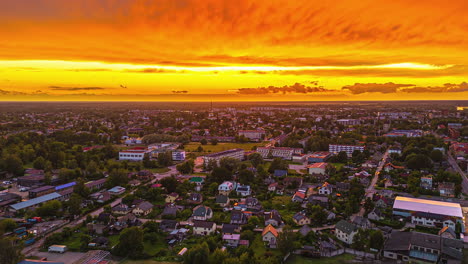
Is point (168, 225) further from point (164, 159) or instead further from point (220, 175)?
point (164, 159)

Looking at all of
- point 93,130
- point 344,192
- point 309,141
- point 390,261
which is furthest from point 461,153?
point 93,130

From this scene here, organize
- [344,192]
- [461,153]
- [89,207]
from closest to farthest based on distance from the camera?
1. [89,207]
2. [344,192]
3. [461,153]

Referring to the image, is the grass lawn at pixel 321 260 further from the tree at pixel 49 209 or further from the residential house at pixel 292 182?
the tree at pixel 49 209

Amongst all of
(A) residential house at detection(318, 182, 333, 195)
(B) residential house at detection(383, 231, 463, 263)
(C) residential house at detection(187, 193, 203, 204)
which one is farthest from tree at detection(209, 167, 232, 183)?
(B) residential house at detection(383, 231, 463, 263)

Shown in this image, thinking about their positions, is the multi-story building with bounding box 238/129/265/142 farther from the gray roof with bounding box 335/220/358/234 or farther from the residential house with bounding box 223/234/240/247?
the residential house with bounding box 223/234/240/247

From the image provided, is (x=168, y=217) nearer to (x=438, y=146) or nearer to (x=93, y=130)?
(x=438, y=146)

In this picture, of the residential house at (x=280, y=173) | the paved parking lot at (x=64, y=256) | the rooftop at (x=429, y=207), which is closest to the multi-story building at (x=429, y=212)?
the rooftop at (x=429, y=207)

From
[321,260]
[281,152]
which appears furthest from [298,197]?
[281,152]
